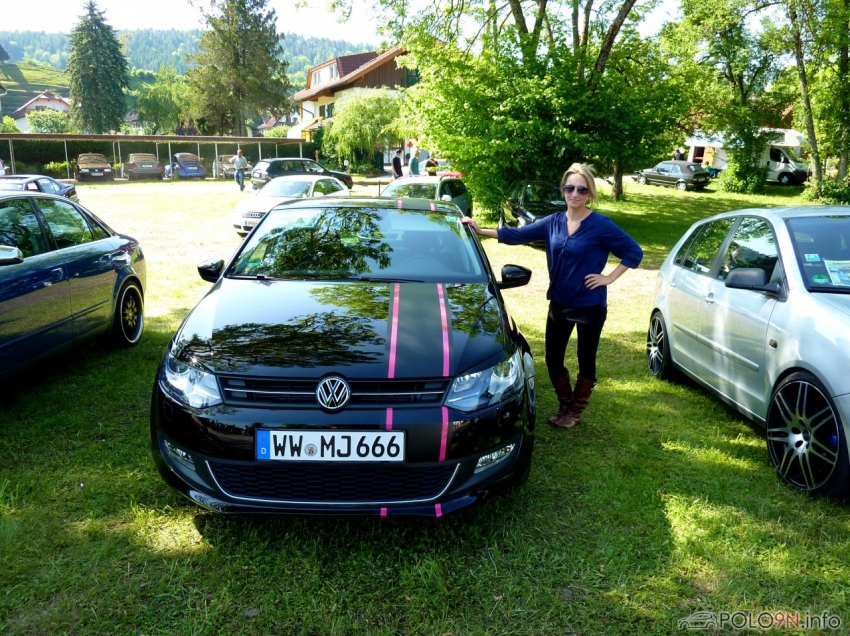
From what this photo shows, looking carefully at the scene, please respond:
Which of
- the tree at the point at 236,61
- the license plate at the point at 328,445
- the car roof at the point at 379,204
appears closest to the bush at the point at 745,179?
the car roof at the point at 379,204

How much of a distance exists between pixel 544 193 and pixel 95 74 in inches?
2287

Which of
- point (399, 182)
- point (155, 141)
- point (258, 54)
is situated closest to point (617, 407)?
point (399, 182)

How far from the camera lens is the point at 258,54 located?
174 ft

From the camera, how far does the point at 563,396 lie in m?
4.39

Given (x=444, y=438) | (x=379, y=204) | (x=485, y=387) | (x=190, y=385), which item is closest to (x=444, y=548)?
(x=444, y=438)

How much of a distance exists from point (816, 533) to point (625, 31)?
16986 millimetres

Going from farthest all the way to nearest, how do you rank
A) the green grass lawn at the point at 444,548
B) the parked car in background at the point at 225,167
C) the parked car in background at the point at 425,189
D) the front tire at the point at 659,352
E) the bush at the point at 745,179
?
1. the parked car in background at the point at 225,167
2. the bush at the point at 745,179
3. the parked car in background at the point at 425,189
4. the front tire at the point at 659,352
5. the green grass lawn at the point at 444,548

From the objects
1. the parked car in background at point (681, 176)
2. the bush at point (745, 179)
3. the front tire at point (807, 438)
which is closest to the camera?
the front tire at point (807, 438)

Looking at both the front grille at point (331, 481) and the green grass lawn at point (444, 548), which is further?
the front grille at point (331, 481)

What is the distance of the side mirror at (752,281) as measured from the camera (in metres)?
3.67

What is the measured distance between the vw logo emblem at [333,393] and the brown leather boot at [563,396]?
2.07 meters

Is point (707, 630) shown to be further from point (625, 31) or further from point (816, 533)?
point (625, 31)

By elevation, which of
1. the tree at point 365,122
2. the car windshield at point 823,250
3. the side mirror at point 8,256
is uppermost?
the tree at point 365,122

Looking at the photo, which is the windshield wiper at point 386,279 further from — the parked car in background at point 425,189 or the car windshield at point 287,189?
the car windshield at point 287,189
